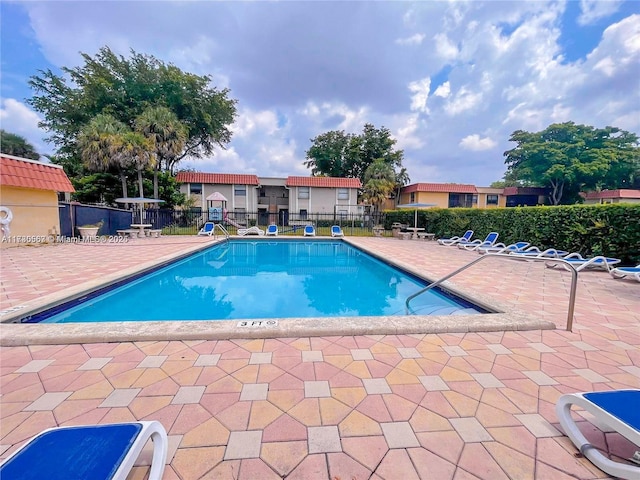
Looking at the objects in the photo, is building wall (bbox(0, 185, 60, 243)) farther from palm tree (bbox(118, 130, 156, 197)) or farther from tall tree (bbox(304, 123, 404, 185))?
tall tree (bbox(304, 123, 404, 185))

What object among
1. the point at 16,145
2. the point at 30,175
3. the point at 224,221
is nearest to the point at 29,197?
the point at 30,175

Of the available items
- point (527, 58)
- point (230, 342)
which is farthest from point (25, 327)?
point (527, 58)

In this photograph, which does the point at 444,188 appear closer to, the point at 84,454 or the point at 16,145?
the point at 84,454

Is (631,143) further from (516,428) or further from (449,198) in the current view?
(516,428)

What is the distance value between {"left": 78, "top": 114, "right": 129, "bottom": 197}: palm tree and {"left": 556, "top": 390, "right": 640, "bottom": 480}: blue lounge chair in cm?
1940

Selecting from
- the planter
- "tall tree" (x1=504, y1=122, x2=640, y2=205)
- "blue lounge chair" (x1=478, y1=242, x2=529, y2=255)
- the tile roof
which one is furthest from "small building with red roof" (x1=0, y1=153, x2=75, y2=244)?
"tall tree" (x1=504, y1=122, x2=640, y2=205)

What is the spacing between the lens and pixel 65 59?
17875mm

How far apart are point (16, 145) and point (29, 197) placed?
25.8 meters

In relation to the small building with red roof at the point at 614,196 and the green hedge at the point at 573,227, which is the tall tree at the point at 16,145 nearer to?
the green hedge at the point at 573,227

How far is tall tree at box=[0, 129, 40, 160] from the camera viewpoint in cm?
2570

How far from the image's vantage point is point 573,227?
7910mm

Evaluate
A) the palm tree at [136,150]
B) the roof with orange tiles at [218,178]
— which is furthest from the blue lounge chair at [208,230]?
the roof with orange tiles at [218,178]

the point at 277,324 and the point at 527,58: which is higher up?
the point at 527,58

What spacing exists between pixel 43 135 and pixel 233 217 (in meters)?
14.5
